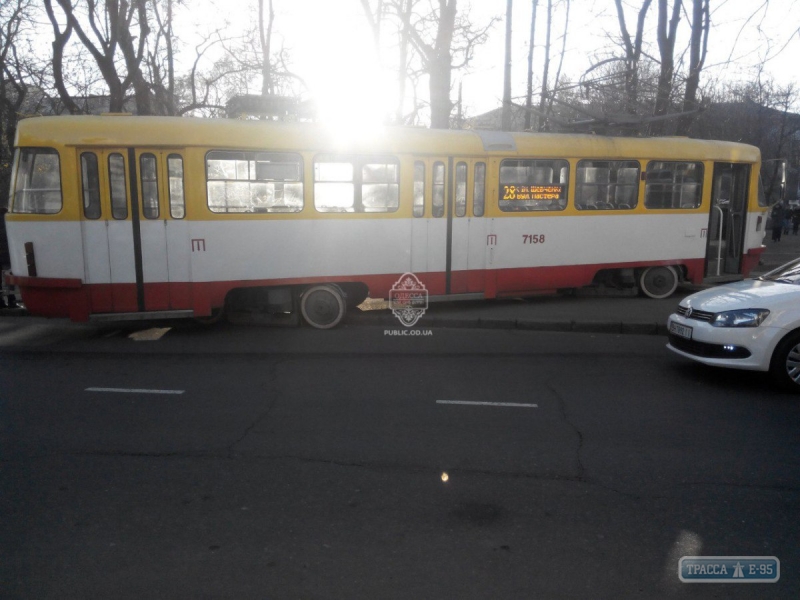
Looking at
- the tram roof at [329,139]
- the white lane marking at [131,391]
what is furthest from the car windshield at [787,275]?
the white lane marking at [131,391]

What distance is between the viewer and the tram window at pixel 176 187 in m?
9.12

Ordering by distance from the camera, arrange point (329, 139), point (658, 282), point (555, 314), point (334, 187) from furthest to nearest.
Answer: point (658, 282) < point (555, 314) < point (334, 187) < point (329, 139)

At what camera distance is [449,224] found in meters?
10.7

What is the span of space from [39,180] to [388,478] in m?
6.99

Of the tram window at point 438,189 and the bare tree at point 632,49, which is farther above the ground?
the bare tree at point 632,49

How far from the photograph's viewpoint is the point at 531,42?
2214 cm

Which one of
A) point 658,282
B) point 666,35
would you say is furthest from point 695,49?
point 658,282

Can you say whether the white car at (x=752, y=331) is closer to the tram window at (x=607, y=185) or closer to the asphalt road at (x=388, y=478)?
the asphalt road at (x=388, y=478)

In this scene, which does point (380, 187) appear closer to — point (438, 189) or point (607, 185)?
point (438, 189)

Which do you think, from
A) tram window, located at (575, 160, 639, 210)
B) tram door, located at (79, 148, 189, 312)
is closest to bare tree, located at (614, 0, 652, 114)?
tram window, located at (575, 160, 639, 210)

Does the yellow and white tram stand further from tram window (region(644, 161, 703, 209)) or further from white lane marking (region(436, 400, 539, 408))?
white lane marking (region(436, 400, 539, 408))

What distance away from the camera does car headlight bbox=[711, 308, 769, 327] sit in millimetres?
6910

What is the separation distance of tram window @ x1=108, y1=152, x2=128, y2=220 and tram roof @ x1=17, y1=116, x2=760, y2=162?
0.21 metres

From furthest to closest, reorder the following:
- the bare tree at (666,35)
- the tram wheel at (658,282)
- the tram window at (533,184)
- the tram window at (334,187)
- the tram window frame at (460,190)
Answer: the bare tree at (666,35) → the tram wheel at (658,282) → the tram window at (533,184) → the tram window frame at (460,190) → the tram window at (334,187)
